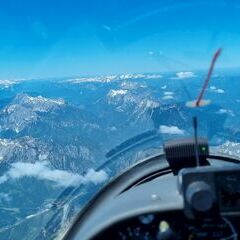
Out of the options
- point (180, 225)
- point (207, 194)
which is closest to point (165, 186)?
point (180, 225)

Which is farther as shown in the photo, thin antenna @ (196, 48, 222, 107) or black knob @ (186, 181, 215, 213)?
black knob @ (186, 181, 215, 213)

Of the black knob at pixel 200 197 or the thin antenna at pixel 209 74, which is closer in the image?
the thin antenna at pixel 209 74

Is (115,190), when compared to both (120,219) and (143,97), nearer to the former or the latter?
(120,219)

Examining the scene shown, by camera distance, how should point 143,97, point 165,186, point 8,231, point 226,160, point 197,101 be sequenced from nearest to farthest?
1. point 197,101
2. point 165,186
3. point 226,160
4. point 8,231
5. point 143,97

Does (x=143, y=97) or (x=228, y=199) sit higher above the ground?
(x=143, y=97)

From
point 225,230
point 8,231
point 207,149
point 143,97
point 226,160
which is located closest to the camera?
point 225,230

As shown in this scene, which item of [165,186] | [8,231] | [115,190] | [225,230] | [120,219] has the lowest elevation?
[225,230]

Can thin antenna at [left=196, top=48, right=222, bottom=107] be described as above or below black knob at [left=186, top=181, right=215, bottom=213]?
above

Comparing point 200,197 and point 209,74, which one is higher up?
point 209,74

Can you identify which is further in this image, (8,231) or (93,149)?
(93,149)

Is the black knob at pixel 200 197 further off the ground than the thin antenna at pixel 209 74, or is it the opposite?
the thin antenna at pixel 209 74

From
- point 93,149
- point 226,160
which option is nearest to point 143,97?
point 93,149
